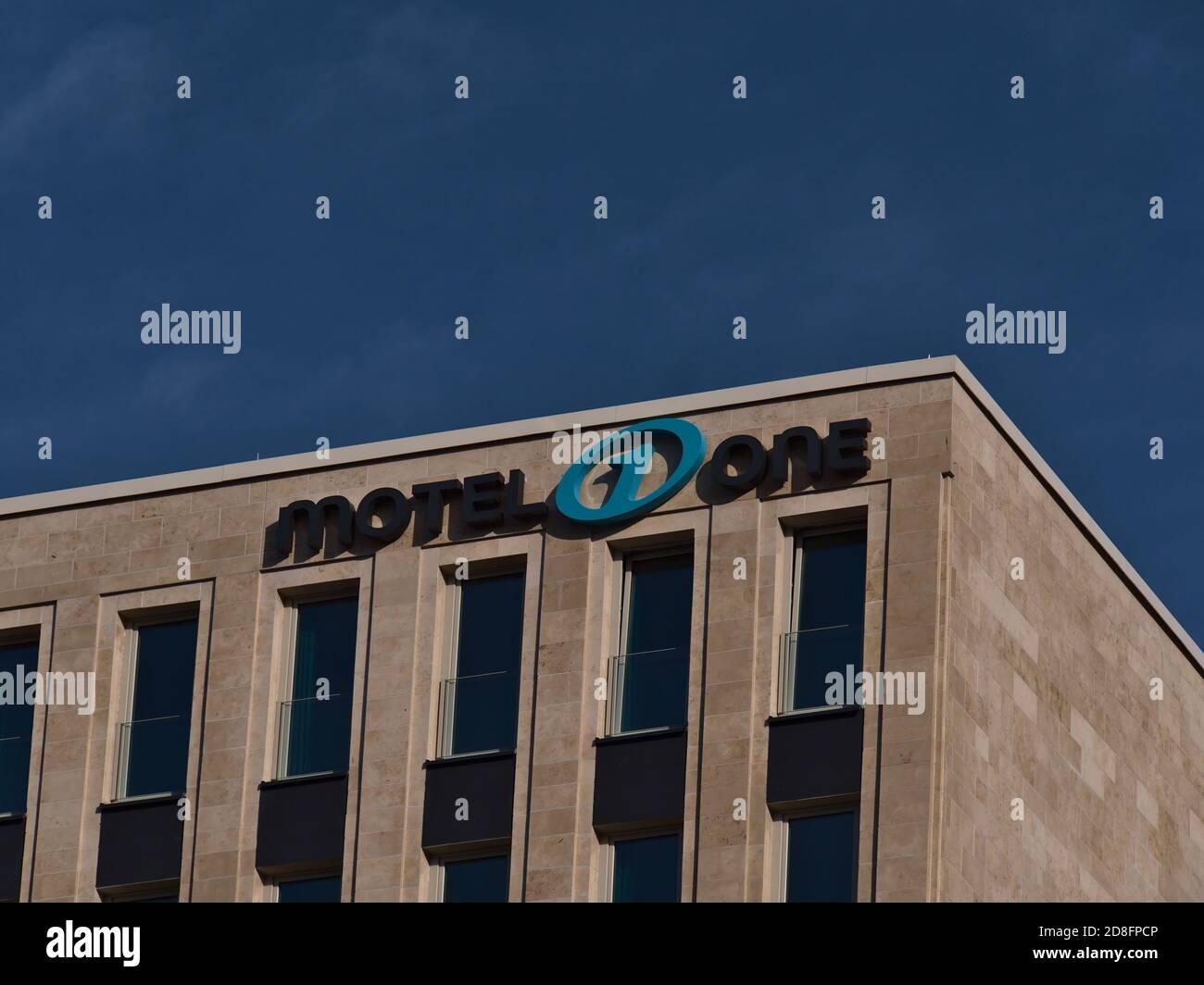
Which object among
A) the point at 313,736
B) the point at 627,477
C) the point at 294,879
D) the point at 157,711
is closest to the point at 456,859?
the point at 294,879

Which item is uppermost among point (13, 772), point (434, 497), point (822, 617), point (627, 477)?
point (627, 477)

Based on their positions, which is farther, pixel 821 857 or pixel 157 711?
pixel 157 711

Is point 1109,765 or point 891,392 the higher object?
point 891,392

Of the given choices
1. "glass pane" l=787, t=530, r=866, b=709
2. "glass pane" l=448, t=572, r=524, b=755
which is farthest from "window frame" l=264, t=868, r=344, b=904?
"glass pane" l=787, t=530, r=866, b=709

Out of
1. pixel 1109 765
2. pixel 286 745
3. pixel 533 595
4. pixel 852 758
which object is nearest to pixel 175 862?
pixel 286 745

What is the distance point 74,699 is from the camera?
5475 cm

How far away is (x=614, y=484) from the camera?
52406 millimetres

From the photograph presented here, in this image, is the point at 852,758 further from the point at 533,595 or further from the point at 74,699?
the point at 74,699

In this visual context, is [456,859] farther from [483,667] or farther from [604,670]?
[604,670]

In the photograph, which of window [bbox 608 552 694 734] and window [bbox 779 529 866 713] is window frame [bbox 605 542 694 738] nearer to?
window [bbox 608 552 694 734]

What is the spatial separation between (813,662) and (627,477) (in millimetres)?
4565

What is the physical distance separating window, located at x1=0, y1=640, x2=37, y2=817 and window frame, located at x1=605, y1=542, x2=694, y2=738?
1048 centimetres

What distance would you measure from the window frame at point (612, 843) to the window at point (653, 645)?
1600 mm
